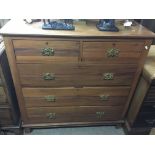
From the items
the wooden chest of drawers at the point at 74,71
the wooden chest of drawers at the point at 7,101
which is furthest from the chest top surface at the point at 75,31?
the wooden chest of drawers at the point at 7,101

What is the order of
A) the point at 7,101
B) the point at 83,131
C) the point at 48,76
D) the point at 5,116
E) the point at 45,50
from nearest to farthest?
1. the point at 45,50
2. the point at 48,76
3. the point at 7,101
4. the point at 5,116
5. the point at 83,131

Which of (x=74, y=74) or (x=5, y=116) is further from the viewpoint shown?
(x=5, y=116)

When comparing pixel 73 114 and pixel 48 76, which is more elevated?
pixel 48 76

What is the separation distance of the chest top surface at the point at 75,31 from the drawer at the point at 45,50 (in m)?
0.06

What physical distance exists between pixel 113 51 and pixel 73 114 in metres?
0.71

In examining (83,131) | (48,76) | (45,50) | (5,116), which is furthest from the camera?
(83,131)

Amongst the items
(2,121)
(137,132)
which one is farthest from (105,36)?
(2,121)

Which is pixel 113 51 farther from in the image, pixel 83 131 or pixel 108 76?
pixel 83 131

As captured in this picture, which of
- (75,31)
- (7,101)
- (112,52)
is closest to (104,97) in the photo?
(112,52)

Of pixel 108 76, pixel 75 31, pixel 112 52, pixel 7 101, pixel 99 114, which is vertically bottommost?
pixel 99 114

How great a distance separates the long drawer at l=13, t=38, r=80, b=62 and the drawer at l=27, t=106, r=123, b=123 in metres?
0.52

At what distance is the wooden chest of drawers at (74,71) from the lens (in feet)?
3.94

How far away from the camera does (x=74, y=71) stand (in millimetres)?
1351
